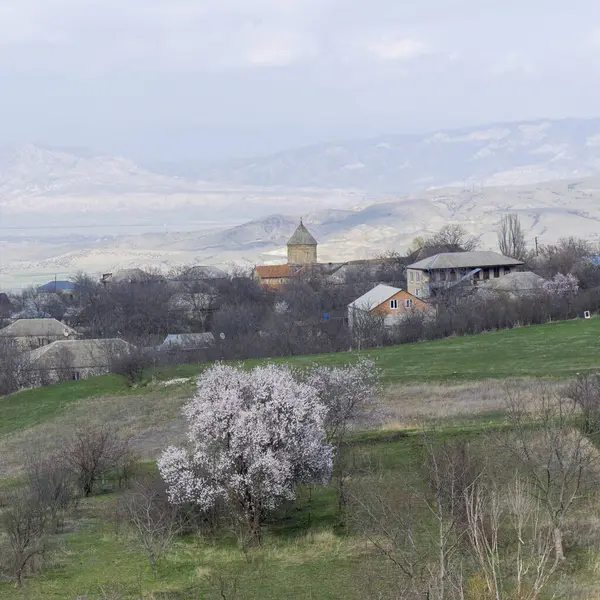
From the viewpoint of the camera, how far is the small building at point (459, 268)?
7329 centimetres

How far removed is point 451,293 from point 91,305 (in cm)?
3422

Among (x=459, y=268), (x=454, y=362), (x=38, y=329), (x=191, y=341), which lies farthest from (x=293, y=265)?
(x=454, y=362)

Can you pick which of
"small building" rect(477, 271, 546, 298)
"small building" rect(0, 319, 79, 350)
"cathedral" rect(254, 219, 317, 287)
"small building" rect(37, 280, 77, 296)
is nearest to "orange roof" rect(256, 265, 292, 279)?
"cathedral" rect(254, 219, 317, 287)

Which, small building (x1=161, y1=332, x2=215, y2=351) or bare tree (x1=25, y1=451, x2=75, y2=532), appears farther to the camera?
small building (x1=161, y1=332, x2=215, y2=351)

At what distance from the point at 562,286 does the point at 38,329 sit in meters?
37.9

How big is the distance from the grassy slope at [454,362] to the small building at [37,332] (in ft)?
85.6

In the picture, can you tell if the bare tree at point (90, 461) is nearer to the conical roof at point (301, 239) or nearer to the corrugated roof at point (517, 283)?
the corrugated roof at point (517, 283)

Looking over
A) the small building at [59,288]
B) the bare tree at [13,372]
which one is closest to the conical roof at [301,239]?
the small building at [59,288]

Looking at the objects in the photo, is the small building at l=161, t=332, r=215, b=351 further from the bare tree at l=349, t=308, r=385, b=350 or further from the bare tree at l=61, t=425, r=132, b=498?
the bare tree at l=61, t=425, r=132, b=498

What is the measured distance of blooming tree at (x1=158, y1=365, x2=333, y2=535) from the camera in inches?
714

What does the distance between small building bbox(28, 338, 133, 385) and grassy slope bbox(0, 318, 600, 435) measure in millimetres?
6867

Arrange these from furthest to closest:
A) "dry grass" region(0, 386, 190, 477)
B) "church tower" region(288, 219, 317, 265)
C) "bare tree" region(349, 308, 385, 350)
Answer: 1. "church tower" region(288, 219, 317, 265)
2. "bare tree" region(349, 308, 385, 350)
3. "dry grass" region(0, 386, 190, 477)

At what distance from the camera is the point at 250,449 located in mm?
18141

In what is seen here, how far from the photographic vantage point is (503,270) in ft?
245
